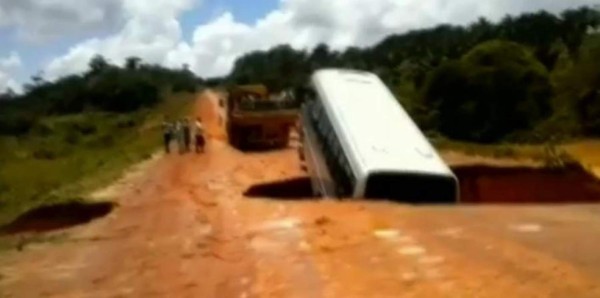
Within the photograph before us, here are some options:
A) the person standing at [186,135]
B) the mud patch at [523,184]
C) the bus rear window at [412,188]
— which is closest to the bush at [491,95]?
the person standing at [186,135]

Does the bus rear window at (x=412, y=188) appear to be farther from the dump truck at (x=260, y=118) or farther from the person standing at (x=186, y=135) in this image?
the person standing at (x=186, y=135)

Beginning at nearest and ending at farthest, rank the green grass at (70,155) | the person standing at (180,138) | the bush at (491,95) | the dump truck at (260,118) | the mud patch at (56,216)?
the mud patch at (56,216), the green grass at (70,155), the person standing at (180,138), the dump truck at (260,118), the bush at (491,95)

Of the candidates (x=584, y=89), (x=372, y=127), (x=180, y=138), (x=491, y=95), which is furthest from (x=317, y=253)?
(x=491, y=95)

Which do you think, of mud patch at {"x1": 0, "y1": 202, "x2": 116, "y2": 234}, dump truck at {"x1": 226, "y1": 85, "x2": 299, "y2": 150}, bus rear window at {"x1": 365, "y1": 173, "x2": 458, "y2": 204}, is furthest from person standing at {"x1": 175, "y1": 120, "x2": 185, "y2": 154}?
bus rear window at {"x1": 365, "y1": 173, "x2": 458, "y2": 204}

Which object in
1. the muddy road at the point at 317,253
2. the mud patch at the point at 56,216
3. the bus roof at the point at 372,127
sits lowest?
the mud patch at the point at 56,216

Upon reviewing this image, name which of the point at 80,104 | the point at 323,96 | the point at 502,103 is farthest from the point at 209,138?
the point at 80,104

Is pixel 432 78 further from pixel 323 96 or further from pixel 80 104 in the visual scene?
pixel 80 104

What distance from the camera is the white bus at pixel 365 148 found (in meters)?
20.5

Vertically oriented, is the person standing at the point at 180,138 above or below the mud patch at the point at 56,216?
above

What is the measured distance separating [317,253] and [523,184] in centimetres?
1743

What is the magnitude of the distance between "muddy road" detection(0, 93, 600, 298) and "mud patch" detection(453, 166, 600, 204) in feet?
30.4

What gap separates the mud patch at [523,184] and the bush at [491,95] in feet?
59.1

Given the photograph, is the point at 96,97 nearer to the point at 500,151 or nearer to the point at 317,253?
the point at 500,151

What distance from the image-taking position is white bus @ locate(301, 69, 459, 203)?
20516 mm
